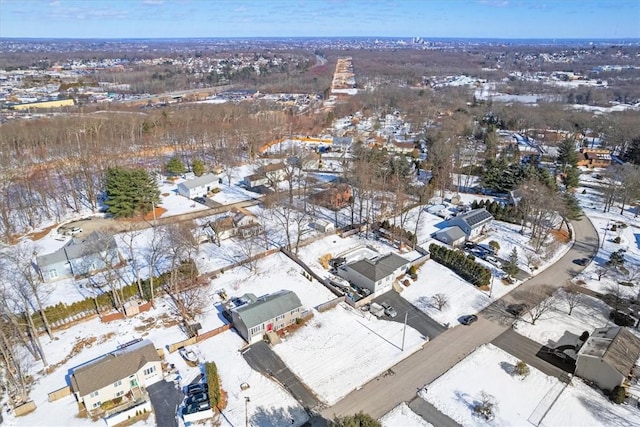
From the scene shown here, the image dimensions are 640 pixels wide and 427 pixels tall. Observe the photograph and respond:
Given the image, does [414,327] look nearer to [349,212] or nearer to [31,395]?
[349,212]

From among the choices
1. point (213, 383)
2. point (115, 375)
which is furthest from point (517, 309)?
point (115, 375)

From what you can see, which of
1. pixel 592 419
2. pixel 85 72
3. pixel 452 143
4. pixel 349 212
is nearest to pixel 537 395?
pixel 592 419

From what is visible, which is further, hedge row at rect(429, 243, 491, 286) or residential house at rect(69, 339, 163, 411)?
hedge row at rect(429, 243, 491, 286)

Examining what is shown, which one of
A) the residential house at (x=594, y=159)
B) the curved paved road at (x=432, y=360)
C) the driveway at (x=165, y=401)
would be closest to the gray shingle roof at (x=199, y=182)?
the driveway at (x=165, y=401)

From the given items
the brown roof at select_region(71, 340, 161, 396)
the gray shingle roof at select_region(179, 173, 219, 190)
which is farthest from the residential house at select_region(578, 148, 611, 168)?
the brown roof at select_region(71, 340, 161, 396)

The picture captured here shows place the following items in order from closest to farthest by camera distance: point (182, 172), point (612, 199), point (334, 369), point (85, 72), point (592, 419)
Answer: point (592, 419), point (334, 369), point (612, 199), point (182, 172), point (85, 72)

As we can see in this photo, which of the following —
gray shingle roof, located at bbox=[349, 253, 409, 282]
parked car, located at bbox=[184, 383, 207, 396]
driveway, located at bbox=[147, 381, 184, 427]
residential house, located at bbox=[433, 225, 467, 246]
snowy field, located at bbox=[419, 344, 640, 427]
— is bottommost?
snowy field, located at bbox=[419, 344, 640, 427]

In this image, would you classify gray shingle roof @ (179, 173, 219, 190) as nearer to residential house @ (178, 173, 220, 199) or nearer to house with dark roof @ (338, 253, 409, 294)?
residential house @ (178, 173, 220, 199)
